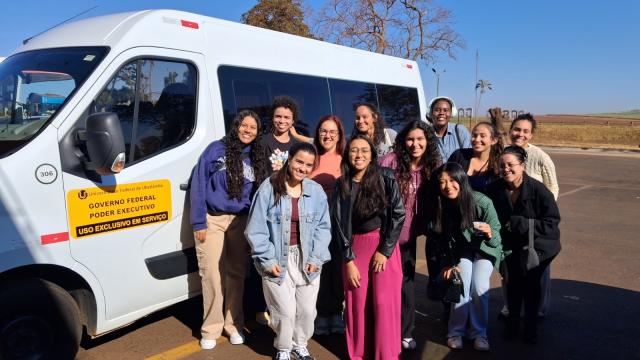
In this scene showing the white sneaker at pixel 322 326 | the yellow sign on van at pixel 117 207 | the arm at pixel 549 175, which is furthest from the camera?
the arm at pixel 549 175

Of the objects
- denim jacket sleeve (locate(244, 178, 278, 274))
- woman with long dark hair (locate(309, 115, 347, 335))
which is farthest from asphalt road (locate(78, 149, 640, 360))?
denim jacket sleeve (locate(244, 178, 278, 274))

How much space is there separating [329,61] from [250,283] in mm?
2539

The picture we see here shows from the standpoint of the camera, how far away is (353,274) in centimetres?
346

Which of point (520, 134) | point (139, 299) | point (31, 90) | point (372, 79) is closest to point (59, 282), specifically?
point (139, 299)

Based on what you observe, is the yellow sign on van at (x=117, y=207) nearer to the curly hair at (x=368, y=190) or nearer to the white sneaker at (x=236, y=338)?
the white sneaker at (x=236, y=338)

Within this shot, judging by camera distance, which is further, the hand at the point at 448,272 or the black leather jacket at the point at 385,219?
the hand at the point at 448,272

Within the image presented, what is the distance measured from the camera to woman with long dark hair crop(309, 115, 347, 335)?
3.88 metres

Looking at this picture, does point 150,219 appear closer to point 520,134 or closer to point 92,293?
point 92,293

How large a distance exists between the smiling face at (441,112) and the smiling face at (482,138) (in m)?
0.81

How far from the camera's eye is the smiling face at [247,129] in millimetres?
3684

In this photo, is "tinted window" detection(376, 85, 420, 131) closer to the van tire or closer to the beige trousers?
the beige trousers

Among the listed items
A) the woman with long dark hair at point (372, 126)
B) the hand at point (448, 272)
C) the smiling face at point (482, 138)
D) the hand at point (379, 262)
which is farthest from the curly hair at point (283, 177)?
the smiling face at point (482, 138)

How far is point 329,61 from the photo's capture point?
5500mm

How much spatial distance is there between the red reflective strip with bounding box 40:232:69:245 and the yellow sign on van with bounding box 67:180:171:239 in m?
0.04
